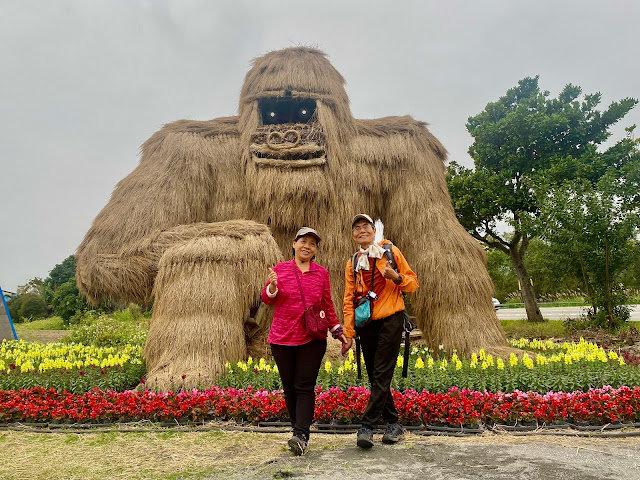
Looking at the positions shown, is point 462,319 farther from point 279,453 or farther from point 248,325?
point 279,453

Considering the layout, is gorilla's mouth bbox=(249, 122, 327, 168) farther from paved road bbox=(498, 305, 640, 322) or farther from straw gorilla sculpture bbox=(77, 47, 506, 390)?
paved road bbox=(498, 305, 640, 322)

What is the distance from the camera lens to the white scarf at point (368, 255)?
10.1ft

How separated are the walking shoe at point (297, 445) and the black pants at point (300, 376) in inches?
1.1

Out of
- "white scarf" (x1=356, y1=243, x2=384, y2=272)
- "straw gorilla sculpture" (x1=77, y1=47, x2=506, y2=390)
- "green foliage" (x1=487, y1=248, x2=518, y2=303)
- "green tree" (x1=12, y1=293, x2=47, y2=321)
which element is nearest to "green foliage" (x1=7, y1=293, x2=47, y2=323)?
"green tree" (x1=12, y1=293, x2=47, y2=321)

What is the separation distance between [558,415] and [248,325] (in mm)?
3209

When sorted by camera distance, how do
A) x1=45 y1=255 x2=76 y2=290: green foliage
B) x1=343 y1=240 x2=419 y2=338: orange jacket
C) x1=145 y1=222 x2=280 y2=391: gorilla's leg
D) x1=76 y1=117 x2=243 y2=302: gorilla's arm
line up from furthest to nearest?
x1=45 y1=255 x2=76 y2=290: green foliage
x1=76 y1=117 x2=243 y2=302: gorilla's arm
x1=145 y1=222 x2=280 y2=391: gorilla's leg
x1=343 y1=240 x2=419 y2=338: orange jacket

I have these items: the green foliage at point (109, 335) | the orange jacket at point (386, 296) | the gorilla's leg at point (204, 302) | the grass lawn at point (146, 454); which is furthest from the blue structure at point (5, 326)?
the orange jacket at point (386, 296)

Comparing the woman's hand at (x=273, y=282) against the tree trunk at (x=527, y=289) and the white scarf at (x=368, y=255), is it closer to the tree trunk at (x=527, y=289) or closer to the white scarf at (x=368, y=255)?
the white scarf at (x=368, y=255)

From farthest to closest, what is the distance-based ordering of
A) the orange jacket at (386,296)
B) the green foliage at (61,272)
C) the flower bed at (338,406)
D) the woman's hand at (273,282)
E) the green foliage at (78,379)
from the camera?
1. the green foliage at (61,272)
2. the green foliage at (78,379)
3. the flower bed at (338,406)
4. the orange jacket at (386,296)
5. the woman's hand at (273,282)

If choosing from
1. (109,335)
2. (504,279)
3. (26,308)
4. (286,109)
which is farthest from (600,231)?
(26,308)

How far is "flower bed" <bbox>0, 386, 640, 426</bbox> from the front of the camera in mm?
3385

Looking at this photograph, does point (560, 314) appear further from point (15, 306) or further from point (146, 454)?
point (15, 306)

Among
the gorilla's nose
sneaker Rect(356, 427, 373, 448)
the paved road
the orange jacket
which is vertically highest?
the gorilla's nose

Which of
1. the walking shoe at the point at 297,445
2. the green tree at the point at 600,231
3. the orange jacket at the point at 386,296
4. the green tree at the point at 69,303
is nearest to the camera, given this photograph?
the walking shoe at the point at 297,445
